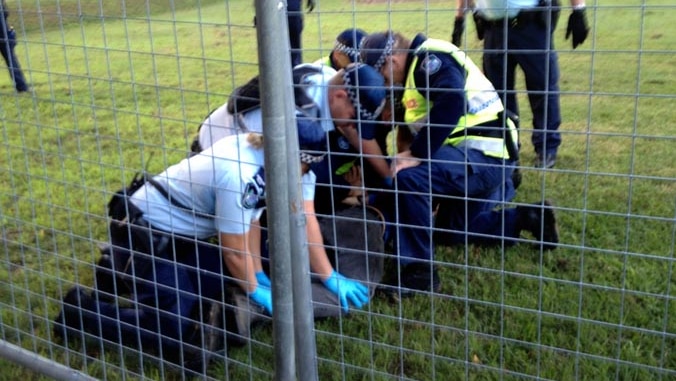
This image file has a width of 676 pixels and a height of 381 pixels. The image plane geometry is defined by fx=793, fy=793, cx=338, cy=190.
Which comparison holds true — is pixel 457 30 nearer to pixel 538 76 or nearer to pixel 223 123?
pixel 223 123

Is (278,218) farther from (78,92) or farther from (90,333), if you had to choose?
(78,92)

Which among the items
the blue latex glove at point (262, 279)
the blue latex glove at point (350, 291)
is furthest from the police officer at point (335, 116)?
the blue latex glove at point (262, 279)

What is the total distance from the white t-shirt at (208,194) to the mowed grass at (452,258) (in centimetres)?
13

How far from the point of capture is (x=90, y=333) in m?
3.31

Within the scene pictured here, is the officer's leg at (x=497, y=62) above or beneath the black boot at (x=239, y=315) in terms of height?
above

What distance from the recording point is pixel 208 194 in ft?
10.4

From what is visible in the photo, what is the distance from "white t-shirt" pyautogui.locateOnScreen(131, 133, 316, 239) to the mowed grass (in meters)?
0.13

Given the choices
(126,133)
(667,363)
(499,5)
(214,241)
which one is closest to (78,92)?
(126,133)

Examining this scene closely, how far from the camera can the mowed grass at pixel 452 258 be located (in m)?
2.29

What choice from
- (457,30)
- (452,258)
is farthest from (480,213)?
(457,30)

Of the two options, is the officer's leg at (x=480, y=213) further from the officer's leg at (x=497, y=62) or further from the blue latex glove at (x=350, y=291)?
the officer's leg at (x=497, y=62)

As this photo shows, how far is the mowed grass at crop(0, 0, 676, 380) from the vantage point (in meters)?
2.29

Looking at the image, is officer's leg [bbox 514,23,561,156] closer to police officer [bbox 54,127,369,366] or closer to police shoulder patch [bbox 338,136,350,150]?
police shoulder patch [bbox 338,136,350,150]

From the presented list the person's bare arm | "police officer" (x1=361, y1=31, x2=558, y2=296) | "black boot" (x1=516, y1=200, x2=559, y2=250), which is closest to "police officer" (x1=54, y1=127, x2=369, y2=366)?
the person's bare arm
